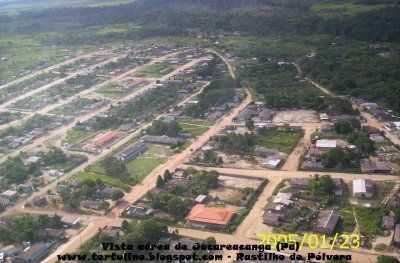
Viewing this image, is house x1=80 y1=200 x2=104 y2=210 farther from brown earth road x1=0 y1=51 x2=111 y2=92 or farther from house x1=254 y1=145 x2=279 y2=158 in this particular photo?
brown earth road x1=0 y1=51 x2=111 y2=92

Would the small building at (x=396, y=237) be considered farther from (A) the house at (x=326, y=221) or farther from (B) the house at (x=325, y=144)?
(B) the house at (x=325, y=144)

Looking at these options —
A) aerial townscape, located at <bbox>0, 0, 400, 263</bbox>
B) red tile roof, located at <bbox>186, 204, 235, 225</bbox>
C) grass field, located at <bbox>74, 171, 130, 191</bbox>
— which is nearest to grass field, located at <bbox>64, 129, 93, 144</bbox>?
aerial townscape, located at <bbox>0, 0, 400, 263</bbox>

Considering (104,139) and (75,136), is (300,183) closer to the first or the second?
(104,139)

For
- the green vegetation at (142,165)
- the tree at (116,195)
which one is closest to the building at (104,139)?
the green vegetation at (142,165)

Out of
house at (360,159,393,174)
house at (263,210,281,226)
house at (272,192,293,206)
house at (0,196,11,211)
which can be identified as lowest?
house at (0,196,11,211)

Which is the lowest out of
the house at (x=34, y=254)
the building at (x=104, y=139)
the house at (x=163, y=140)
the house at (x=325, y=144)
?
the house at (x=34, y=254)

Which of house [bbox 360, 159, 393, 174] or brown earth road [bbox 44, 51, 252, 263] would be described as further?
house [bbox 360, 159, 393, 174]

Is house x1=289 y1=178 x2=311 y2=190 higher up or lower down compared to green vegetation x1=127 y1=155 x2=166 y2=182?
higher up
